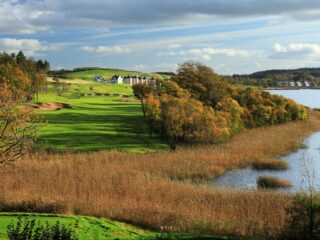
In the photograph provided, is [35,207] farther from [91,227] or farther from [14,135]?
[91,227]

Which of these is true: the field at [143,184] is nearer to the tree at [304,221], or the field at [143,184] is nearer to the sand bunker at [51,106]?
the tree at [304,221]

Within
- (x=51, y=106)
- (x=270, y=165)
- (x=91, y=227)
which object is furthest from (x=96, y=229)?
(x=51, y=106)

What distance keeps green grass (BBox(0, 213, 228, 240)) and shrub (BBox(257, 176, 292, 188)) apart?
15.4 meters

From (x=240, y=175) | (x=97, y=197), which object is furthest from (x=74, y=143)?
(x=97, y=197)

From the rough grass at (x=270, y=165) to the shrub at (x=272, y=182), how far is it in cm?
491

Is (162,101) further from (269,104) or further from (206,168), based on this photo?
(269,104)

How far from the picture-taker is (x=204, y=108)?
45.7 metres

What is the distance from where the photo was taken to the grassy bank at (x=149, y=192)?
1616 cm

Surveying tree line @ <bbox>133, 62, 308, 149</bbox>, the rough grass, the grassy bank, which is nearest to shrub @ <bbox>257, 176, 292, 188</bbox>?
the grassy bank

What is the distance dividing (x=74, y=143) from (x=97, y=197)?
16838 millimetres

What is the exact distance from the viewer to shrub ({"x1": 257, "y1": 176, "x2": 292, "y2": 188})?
28469 millimetres

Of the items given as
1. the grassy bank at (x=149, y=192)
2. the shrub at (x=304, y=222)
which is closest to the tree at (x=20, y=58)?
the grassy bank at (x=149, y=192)

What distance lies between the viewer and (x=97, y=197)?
1958 cm

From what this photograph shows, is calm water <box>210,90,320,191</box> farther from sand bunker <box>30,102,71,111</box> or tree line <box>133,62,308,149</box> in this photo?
sand bunker <box>30,102,71,111</box>
